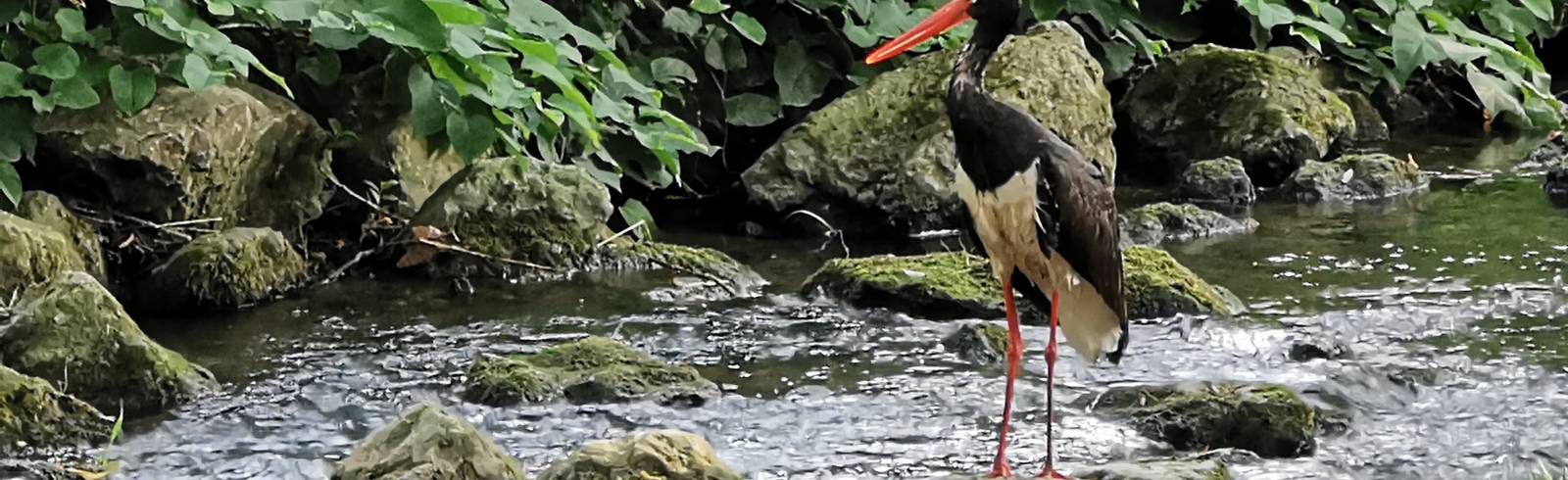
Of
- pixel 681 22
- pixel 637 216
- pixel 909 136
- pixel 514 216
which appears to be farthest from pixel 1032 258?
pixel 681 22

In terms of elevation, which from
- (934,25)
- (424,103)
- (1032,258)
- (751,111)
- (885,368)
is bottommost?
(885,368)

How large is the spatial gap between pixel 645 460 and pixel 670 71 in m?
4.42

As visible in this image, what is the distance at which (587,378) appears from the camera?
5.57 metres

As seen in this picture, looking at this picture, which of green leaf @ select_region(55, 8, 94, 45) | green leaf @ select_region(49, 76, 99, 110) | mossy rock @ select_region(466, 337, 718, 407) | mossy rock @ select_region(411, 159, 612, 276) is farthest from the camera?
mossy rock @ select_region(411, 159, 612, 276)

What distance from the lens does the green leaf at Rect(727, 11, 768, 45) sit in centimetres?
877

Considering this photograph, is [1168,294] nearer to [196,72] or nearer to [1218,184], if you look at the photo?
[1218,184]

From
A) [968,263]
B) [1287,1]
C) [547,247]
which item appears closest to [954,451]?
[968,263]

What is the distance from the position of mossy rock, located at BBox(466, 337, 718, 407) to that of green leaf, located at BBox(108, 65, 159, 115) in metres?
1.53

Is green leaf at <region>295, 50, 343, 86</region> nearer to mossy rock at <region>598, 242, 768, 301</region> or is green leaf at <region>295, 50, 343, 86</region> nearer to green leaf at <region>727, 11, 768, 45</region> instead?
mossy rock at <region>598, 242, 768, 301</region>

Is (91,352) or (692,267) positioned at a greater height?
(91,352)

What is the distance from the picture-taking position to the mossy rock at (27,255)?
20.2ft

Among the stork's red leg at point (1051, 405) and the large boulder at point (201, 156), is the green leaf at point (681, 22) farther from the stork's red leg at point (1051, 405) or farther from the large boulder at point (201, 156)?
the stork's red leg at point (1051, 405)

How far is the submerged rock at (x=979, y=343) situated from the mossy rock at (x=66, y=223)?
2.81 metres

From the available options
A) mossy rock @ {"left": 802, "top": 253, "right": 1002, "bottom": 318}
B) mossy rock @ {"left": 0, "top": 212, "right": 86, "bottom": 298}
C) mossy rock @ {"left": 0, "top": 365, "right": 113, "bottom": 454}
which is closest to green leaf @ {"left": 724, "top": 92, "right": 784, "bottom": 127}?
mossy rock @ {"left": 802, "top": 253, "right": 1002, "bottom": 318}
